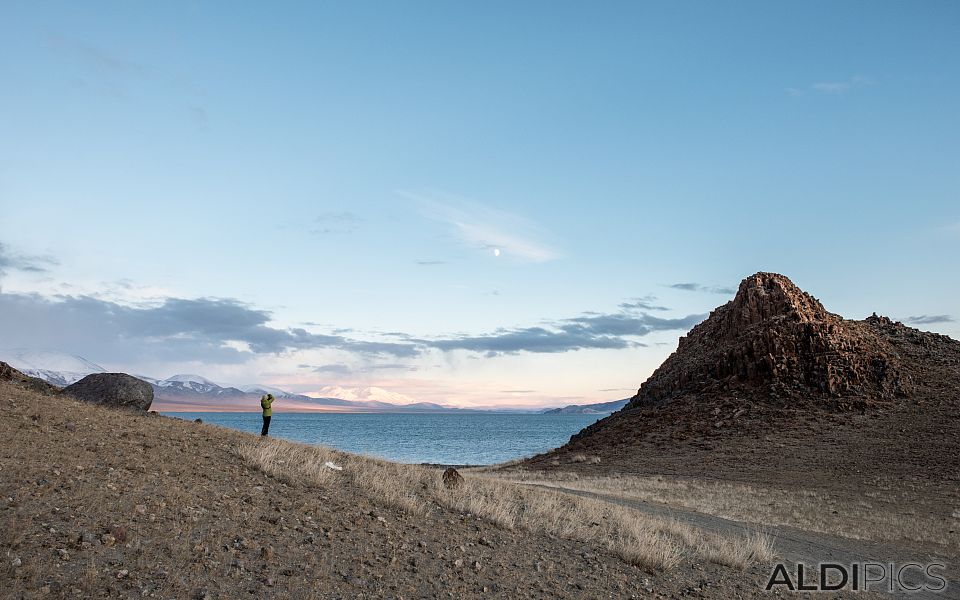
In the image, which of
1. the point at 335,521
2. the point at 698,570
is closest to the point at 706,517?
the point at 698,570

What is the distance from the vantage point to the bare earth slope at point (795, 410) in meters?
39.3

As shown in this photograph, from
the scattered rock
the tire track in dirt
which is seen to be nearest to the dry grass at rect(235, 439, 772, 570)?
the scattered rock

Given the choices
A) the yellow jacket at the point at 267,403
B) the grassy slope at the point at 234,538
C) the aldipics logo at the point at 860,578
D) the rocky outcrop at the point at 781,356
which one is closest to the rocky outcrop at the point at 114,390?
the yellow jacket at the point at 267,403

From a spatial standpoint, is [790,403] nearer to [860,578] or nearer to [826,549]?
[826,549]

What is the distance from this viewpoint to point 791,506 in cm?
2906

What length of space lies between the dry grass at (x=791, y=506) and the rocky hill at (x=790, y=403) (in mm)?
5931

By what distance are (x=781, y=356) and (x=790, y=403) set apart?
5080 millimetres

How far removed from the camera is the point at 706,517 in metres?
23.1

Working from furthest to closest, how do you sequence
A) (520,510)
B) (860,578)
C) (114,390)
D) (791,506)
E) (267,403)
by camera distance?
1. (791,506)
2. (267,403)
3. (114,390)
4. (520,510)
5. (860,578)

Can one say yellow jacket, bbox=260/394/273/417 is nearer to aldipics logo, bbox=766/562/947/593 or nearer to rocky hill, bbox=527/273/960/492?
aldipics logo, bbox=766/562/947/593

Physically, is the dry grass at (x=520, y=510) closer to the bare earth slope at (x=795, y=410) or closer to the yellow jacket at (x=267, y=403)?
the yellow jacket at (x=267, y=403)

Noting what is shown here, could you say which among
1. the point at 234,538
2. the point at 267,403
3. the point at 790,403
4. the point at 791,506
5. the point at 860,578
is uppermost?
the point at 790,403

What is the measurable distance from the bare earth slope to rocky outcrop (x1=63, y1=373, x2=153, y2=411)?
30.9 metres

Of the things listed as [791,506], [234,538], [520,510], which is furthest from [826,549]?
[234,538]
